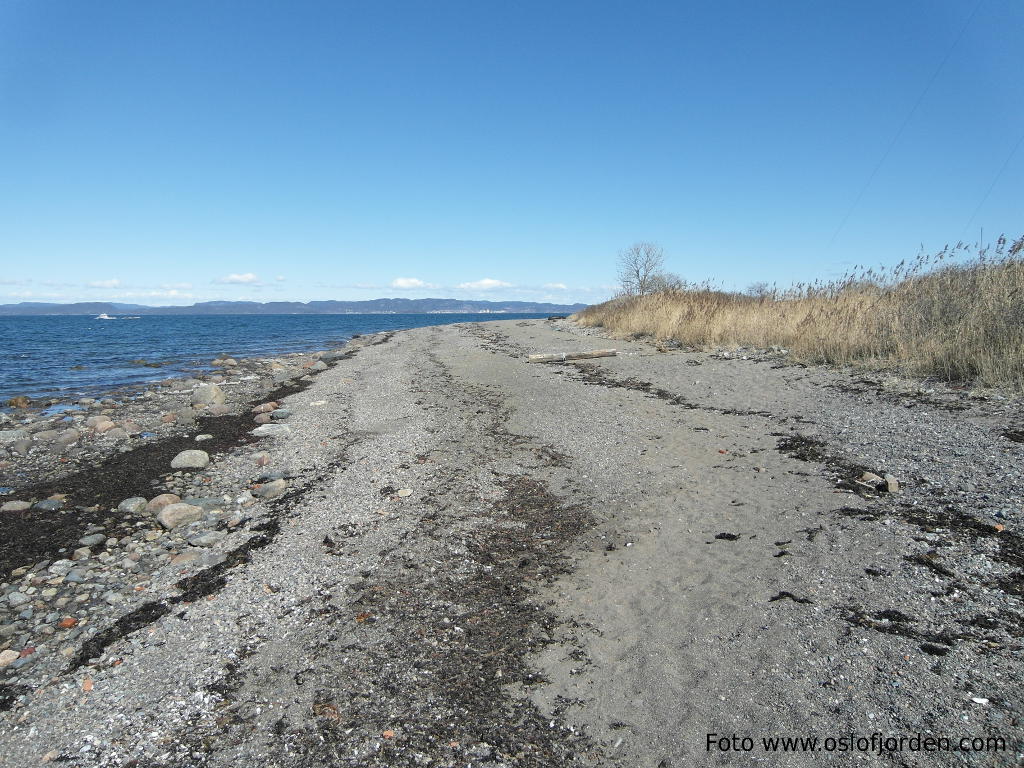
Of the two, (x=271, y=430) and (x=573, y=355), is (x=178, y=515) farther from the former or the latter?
(x=573, y=355)

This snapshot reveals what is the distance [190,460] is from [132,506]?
173 centimetres

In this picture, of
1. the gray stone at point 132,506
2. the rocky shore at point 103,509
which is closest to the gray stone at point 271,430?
the rocky shore at point 103,509

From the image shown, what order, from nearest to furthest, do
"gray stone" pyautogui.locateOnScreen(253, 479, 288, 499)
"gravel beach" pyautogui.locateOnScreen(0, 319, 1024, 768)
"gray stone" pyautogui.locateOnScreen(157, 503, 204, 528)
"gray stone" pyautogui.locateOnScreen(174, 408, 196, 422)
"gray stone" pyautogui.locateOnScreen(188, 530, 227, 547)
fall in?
1. "gravel beach" pyautogui.locateOnScreen(0, 319, 1024, 768)
2. "gray stone" pyautogui.locateOnScreen(188, 530, 227, 547)
3. "gray stone" pyautogui.locateOnScreen(157, 503, 204, 528)
4. "gray stone" pyautogui.locateOnScreen(253, 479, 288, 499)
5. "gray stone" pyautogui.locateOnScreen(174, 408, 196, 422)

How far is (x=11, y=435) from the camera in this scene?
393 inches

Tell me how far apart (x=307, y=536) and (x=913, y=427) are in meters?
8.11

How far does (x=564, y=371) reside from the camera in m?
14.9

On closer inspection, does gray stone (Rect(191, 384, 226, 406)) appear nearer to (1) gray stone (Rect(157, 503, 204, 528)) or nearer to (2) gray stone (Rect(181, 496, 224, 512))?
(2) gray stone (Rect(181, 496, 224, 512))

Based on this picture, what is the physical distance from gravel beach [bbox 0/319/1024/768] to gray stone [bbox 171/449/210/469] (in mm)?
129

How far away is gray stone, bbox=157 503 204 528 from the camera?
5812 millimetres

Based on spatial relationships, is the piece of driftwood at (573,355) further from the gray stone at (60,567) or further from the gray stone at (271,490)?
the gray stone at (60,567)

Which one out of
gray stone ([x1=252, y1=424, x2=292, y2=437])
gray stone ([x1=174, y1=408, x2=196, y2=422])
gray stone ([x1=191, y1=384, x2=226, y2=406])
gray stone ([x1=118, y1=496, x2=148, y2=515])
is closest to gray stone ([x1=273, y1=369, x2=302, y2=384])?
gray stone ([x1=191, y1=384, x2=226, y2=406])

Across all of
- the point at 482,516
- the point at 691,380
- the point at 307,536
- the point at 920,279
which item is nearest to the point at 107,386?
the point at 307,536

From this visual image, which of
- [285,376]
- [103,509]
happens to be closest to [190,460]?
[103,509]

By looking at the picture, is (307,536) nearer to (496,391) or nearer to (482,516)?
(482,516)
